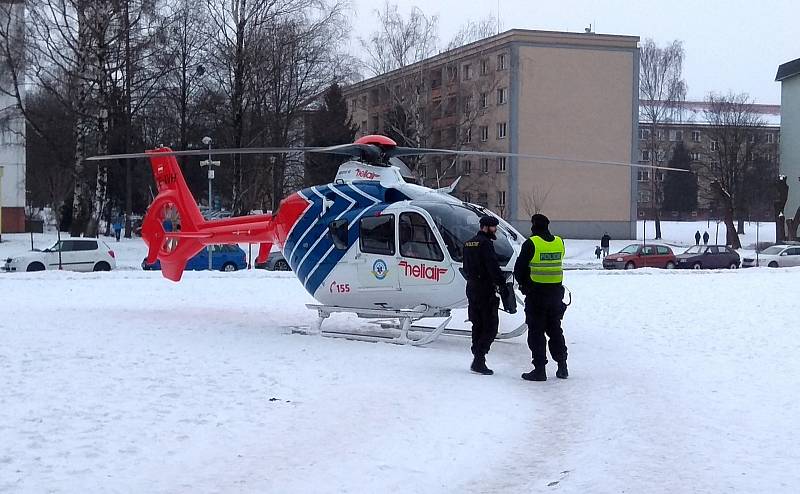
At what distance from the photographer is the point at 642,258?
1566 inches

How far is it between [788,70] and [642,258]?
3516 cm

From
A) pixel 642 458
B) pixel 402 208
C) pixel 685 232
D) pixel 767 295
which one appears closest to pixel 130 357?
pixel 402 208

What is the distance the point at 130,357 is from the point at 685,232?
6899cm

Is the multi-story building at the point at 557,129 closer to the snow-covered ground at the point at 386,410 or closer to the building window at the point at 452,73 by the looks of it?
the building window at the point at 452,73

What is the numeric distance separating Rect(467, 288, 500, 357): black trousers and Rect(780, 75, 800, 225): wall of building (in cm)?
6093

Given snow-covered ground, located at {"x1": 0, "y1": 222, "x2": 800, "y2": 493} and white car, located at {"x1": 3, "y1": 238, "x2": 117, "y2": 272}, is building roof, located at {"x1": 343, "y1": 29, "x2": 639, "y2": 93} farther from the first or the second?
snow-covered ground, located at {"x1": 0, "y1": 222, "x2": 800, "y2": 493}

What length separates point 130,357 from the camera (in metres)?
10.3

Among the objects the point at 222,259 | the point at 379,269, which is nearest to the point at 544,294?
the point at 379,269

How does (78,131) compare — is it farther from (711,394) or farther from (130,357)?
(711,394)

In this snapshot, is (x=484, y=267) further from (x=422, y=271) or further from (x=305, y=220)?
(x=305, y=220)

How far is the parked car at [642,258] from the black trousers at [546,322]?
99.7ft

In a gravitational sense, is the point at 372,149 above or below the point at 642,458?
above

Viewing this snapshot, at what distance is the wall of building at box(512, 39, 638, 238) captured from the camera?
59.3 m

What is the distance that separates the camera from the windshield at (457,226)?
40.9 ft
